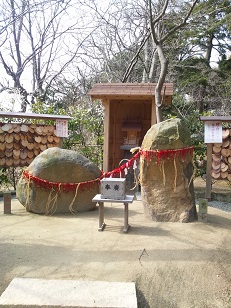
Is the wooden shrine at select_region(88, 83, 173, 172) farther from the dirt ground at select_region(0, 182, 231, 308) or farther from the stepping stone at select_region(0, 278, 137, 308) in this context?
the stepping stone at select_region(0, 278, 137, 308)

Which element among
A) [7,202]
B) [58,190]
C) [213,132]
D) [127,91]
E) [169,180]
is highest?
[127,91]

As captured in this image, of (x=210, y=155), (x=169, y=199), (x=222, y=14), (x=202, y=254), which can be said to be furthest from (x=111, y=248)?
(x=222, y=14)

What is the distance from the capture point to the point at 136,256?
343 cm

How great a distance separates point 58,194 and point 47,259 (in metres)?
1.91

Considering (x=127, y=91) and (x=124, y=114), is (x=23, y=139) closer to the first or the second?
(x=127, y=91)

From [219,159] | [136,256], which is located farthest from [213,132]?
[136,256]

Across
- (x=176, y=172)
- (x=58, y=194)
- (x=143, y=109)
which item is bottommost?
(x=58, y=194)

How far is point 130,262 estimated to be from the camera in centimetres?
330

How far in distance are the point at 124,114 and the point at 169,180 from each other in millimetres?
4623

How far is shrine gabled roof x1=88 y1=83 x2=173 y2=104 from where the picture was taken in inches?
286

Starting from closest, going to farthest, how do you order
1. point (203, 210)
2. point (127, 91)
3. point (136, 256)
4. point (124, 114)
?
point (136, 256) < point (203, 210) < point (127, 91) < point (124, 114)

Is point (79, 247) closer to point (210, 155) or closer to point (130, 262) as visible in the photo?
point (130, 262)

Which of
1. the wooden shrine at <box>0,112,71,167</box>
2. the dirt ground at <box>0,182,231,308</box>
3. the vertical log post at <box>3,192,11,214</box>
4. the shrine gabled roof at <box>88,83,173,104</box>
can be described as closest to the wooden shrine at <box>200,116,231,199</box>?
the shrine gabled roof at <box>88,83,173,104</box>

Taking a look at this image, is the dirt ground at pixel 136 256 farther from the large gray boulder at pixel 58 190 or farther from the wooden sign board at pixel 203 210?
the large gray boulder at pixel 58 190
